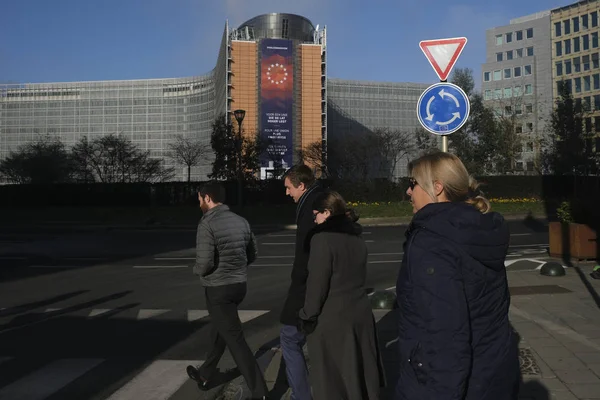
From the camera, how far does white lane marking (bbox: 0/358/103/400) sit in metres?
4.41

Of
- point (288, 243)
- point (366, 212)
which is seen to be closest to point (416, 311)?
point (288, 243)

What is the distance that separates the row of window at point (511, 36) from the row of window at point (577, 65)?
23.5 ft

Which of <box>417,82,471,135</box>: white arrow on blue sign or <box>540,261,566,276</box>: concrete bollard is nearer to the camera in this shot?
<box>417,82,471,135</box>: white arrow on blue sign

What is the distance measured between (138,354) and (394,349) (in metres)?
2.66

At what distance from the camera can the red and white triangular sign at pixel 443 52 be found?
5.50m

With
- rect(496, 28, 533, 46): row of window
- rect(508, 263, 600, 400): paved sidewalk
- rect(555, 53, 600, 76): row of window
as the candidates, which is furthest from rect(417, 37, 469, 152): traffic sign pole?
rect(496, 28, 533, 46): row of window

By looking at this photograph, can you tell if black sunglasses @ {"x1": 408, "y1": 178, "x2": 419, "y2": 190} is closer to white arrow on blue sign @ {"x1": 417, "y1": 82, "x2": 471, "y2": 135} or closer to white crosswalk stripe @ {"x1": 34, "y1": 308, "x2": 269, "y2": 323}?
white arrow on blue sign @ {"x1": 417, "y1": 82, "x2": 471, "y2": 135}

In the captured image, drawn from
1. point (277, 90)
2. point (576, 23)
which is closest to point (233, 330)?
point (277, 90)

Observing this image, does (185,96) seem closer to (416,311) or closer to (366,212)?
(366,212)

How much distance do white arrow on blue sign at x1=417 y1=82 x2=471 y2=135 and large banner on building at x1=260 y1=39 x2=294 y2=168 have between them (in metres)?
80.8

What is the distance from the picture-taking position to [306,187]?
3.74 m

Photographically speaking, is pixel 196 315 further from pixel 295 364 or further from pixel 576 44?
pixel 576 44

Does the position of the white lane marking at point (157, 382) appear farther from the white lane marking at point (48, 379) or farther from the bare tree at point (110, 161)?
the bare tree at point (110, 161)

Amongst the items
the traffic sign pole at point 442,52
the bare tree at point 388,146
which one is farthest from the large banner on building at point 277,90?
the traffic sign pole at point 442,52
